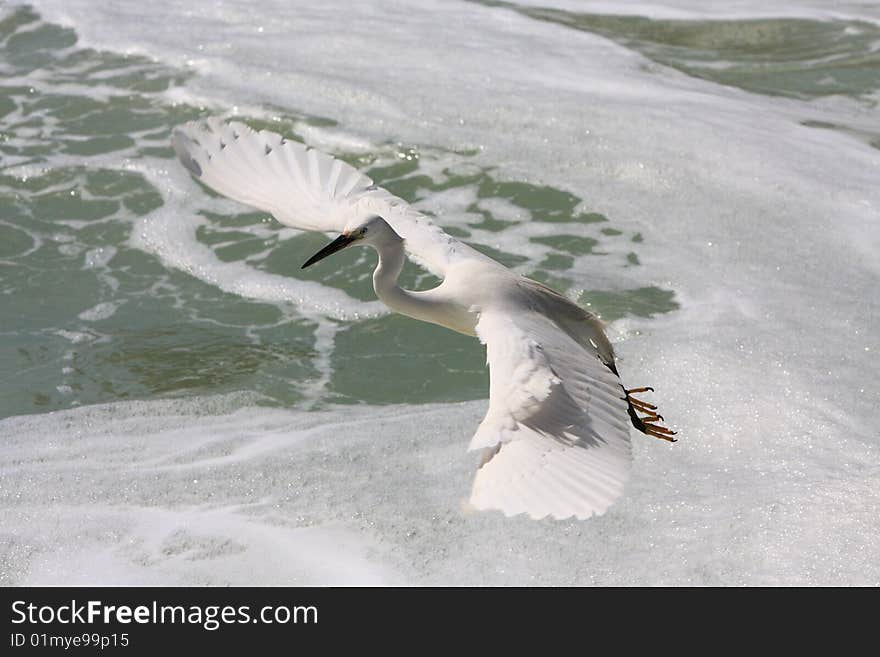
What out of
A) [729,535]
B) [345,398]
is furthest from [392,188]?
[729,535]

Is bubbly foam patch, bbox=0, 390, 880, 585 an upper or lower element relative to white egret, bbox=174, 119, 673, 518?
lower

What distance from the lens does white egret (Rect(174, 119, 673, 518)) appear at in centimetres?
352

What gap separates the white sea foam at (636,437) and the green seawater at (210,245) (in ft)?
0.54

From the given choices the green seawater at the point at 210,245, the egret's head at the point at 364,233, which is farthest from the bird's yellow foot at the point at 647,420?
the egret's head at the point at 364,233

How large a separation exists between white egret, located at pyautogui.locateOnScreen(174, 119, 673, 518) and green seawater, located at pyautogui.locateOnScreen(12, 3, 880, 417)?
110 cm

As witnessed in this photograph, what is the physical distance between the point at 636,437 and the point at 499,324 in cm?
138

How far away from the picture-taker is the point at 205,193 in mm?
8258

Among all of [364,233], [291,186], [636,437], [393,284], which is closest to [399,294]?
[393,284]

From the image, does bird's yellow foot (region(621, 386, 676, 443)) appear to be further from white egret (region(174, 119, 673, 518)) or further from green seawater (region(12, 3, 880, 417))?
green seawater (region(12, 3, 880, 417))

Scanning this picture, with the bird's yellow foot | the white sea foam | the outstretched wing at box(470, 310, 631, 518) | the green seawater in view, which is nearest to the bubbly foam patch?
the white sea foam

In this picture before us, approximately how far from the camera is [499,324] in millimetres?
4438

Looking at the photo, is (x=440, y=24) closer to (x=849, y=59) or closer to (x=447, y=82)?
(x=447, y=82)

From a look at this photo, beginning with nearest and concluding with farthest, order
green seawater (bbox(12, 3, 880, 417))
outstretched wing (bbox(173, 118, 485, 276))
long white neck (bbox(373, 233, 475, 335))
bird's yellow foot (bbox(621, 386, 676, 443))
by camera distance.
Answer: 1. long white neck (bbox(373, 233, 475, 335))
2. bird's yellow foot (bbox(621, 386, 676, 443))
3. outstretched wing (bbox(173, 118, 485, 276))
4. green seawater (bbox(12, 3, 880, 417))

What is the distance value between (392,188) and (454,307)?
134 inches
